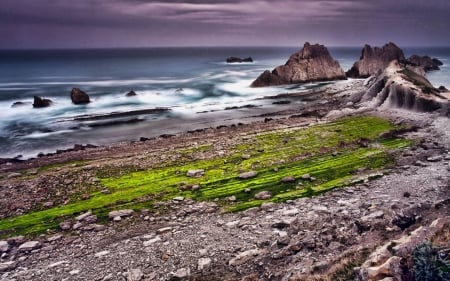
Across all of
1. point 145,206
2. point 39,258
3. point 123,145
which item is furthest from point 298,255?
point 123,145

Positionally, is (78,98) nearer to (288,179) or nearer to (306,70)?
(306,70)

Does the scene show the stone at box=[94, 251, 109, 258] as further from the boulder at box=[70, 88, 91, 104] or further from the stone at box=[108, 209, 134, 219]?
the boulder at box=[70, 88, 91, 104]

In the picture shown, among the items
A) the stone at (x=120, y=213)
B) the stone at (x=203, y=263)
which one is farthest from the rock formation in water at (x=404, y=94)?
the stone at (x=120, y=213)

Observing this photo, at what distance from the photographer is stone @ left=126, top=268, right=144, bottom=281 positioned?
9320 millimetres

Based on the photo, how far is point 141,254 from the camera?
10.3m

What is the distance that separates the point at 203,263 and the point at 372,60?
60873mm

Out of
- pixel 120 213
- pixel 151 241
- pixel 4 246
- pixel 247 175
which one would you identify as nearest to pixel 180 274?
pixel 151 241

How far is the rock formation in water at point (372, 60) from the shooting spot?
6125 centimetres

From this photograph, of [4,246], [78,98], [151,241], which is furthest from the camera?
[78,98]

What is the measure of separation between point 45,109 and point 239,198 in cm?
3108

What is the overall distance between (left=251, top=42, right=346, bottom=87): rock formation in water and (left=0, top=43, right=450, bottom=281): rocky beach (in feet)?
96.9

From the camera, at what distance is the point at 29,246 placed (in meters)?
11.2

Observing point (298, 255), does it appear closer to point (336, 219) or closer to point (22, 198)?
point (336, 219)

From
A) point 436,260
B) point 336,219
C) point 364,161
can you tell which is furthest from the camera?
point 364,161
